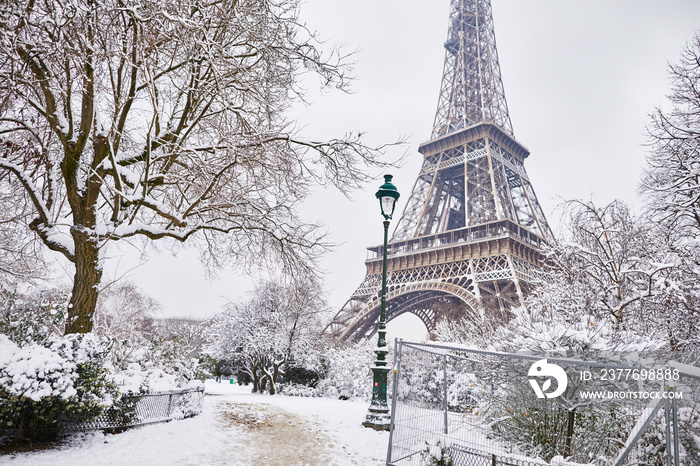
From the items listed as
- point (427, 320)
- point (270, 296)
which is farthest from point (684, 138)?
point (427, 320)

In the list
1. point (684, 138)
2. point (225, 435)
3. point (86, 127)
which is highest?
point (684, 138)

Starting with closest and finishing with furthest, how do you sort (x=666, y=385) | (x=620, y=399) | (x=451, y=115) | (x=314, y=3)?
1. (x=666, y=385)
2. (x=620, y=399)
3. (x=314, y=3)
4. (x=451, y=115)

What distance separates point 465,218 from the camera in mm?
36062

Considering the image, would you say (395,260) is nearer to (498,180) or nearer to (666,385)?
(498,180)

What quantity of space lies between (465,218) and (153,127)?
3172 cm

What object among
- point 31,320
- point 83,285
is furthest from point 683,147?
point 31,320

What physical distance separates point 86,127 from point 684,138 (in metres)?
10.8

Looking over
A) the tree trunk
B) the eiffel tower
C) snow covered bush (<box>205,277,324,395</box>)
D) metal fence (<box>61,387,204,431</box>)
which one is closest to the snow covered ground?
metal fence (<box>61,387,204,431</box>)

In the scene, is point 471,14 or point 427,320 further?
point 471,14

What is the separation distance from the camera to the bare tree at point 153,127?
5254 millimetres

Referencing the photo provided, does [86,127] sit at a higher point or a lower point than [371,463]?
higher

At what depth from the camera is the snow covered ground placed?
512 centimetres

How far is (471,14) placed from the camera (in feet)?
147

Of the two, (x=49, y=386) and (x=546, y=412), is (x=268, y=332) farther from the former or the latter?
(x=546, y=412)
